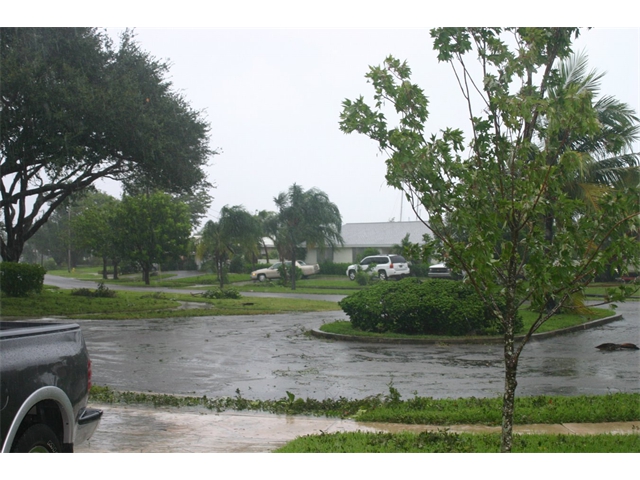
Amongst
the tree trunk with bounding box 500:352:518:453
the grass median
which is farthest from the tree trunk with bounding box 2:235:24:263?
the tree trunk with bounding box 500:352:518:453

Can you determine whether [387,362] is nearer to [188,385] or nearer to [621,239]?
[188,385]

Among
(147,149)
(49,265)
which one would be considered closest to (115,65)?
(147,149)

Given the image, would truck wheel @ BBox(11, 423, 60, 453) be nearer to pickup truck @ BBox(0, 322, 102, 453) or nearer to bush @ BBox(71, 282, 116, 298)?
pickup truck @ BBox(0, 322, 102, 453)

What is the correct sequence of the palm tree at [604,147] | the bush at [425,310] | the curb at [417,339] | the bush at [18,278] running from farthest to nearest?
the bush at [18,278]
the palm tree at [604,147]
the bush at [425,310]
the curb at [417,339]


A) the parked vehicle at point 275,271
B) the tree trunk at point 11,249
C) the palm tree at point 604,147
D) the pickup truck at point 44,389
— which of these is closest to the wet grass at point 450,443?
the pickup truck at point 44,389

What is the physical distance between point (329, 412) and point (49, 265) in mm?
73585

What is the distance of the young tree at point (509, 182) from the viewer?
5590mm

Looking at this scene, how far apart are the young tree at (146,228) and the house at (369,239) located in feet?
32.4

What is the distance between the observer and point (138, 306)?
26328mm

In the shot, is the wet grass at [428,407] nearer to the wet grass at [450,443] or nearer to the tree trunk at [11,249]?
the wet grass at [450,443]

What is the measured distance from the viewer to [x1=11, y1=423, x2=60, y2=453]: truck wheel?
15.2 feet

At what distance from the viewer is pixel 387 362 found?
42.8ft

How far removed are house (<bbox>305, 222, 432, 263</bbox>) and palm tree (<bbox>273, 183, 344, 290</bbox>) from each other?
5.53 m

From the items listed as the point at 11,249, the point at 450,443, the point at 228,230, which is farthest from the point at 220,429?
the point at 228,230
